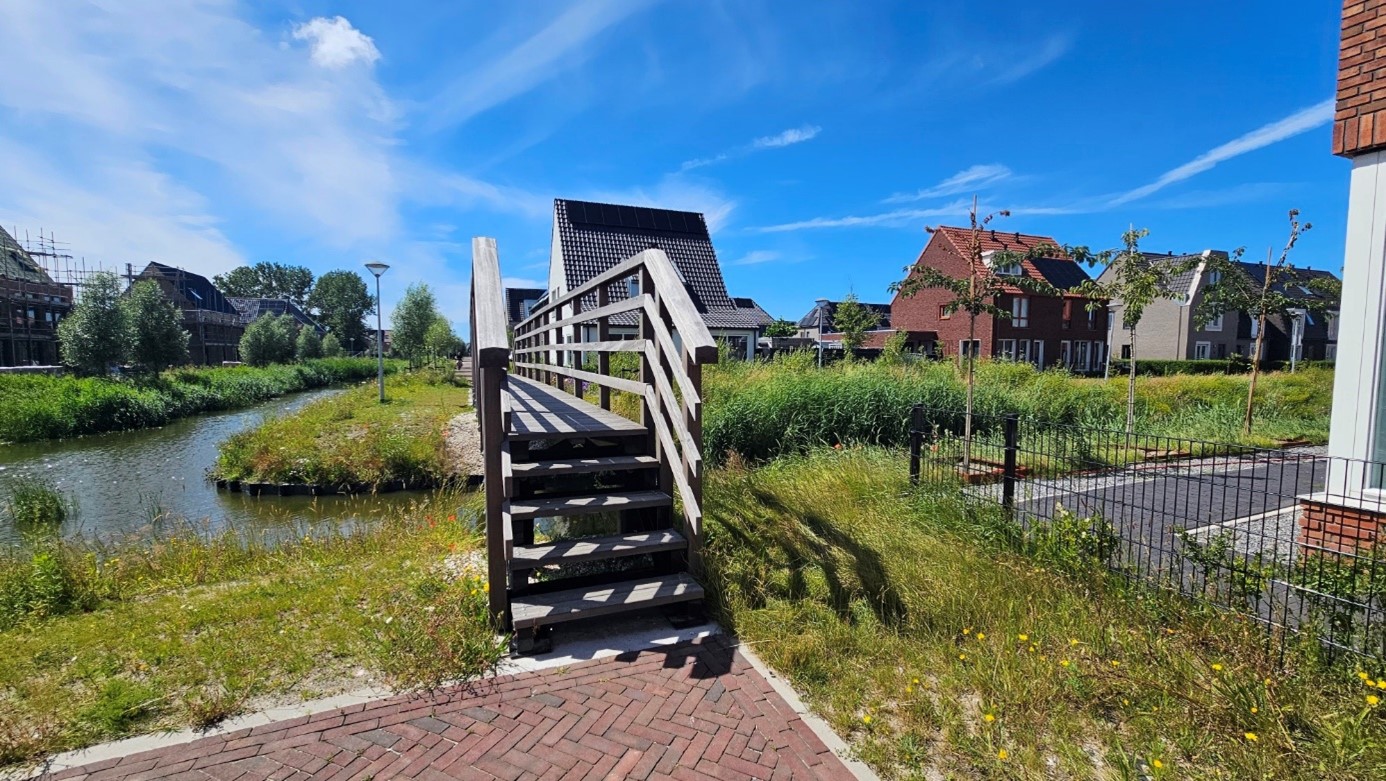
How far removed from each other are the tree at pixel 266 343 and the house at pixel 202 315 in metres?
2.69

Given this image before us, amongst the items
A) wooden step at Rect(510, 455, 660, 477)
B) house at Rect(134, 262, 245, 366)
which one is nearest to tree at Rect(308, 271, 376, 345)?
house at Rect(134, 262, 245, 366)

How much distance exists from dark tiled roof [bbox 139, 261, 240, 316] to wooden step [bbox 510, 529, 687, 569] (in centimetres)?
5364

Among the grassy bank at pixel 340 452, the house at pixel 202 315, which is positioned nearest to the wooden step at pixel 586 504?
the grassy bank at pixel 340 452

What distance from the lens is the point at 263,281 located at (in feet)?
285

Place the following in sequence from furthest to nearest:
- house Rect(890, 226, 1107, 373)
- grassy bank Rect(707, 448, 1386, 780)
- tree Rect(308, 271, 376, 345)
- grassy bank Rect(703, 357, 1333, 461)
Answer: tree Rect(308, 271, 376, 345) → house Rect(890, 226, 1107, 373) → grassy bank Rect(703, 357, 1333, 461) → grassy bank Rect(707, 448, 1386, 780)

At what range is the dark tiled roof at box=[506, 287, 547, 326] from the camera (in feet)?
135

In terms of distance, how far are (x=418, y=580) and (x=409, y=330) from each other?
39.1 metres

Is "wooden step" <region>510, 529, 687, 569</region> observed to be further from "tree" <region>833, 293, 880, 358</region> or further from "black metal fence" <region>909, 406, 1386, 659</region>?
"tree" <region>833, 293, 880, 358</region>

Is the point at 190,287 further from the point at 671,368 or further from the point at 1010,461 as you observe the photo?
the point at 1010,461

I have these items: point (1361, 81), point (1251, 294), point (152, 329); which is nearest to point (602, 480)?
point (1361, 81)

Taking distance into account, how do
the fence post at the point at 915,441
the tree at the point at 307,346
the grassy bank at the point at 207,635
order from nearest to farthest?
the grassy bank at the point at 207,635 → the fence post at the point at 915,441 → the tree at the point at 307,346

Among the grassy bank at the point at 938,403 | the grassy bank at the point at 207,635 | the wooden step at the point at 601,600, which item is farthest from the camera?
the grassy bank at the point at 938,403

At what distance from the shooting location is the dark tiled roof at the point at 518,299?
41125mm

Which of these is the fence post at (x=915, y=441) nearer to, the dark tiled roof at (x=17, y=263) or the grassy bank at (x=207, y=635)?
the grassy bank at (x=207, y=635)
